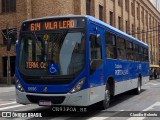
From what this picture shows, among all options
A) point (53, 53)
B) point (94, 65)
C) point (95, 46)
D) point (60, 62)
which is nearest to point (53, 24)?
point (53, 53)

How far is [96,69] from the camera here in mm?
11531

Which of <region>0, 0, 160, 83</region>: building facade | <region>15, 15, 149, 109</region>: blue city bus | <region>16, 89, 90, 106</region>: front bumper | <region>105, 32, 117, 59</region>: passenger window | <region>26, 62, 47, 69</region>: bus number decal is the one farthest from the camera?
<region>0, 0, 160, 83</region>: building facade

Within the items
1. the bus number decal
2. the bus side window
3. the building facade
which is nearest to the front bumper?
the bus number decal

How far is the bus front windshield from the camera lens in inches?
420

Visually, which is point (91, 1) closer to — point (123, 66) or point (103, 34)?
point (123, 66)

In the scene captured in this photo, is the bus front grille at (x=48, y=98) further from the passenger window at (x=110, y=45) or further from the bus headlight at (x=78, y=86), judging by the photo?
the passenger window at (x=110, y=45)

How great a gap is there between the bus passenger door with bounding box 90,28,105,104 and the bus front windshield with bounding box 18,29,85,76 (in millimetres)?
481

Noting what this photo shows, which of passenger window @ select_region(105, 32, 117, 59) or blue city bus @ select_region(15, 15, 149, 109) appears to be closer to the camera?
blue city bus @ select_region(15, 15, 149, 109)

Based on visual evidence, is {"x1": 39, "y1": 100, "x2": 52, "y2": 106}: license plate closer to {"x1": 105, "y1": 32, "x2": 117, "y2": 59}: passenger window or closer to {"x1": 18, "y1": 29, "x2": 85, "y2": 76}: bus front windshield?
{"x1": 18, "y1": 29, "x2": 85, "y2": 76}: bus front windshield

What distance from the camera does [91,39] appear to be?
36.8 feet

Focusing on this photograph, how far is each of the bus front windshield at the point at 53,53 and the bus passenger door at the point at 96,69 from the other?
1.58ft

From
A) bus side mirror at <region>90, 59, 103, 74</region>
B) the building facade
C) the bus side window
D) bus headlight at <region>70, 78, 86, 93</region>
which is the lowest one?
bus headlight at <region>70, 78, 86, 93</region>

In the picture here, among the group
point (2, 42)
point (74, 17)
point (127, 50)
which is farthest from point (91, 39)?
point (2, 42)

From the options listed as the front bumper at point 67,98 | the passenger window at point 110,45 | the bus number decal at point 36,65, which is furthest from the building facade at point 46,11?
the front bumper at point 67,98
